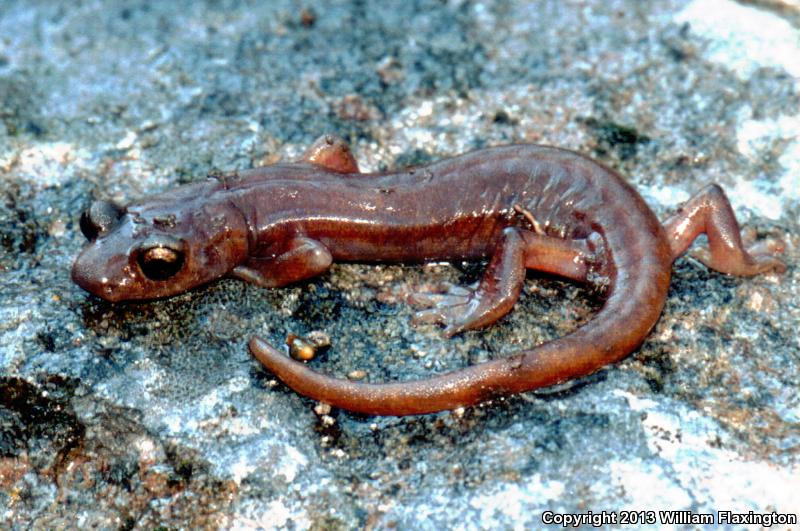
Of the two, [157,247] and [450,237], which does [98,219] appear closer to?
[157,247]

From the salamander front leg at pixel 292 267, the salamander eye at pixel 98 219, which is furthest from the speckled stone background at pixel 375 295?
the salamander eye at pixel 98 219

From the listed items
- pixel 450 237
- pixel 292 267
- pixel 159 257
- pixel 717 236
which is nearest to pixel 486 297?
pixel 450 237

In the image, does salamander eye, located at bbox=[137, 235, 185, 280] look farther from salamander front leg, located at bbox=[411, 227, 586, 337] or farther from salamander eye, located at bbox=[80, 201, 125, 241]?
salamander front leg, located at bbox=[411, 227, 586, 337]

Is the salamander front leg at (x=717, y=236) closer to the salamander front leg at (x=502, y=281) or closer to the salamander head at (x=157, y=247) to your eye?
the salamander front leg at (x=502, y=281)

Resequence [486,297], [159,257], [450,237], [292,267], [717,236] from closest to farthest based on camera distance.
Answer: [159,257], [486,297], [292,267], [717,236], [450,237]

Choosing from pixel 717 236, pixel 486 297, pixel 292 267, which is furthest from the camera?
pixel 717 236

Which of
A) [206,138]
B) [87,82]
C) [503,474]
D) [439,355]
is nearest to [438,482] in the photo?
[503,474]
